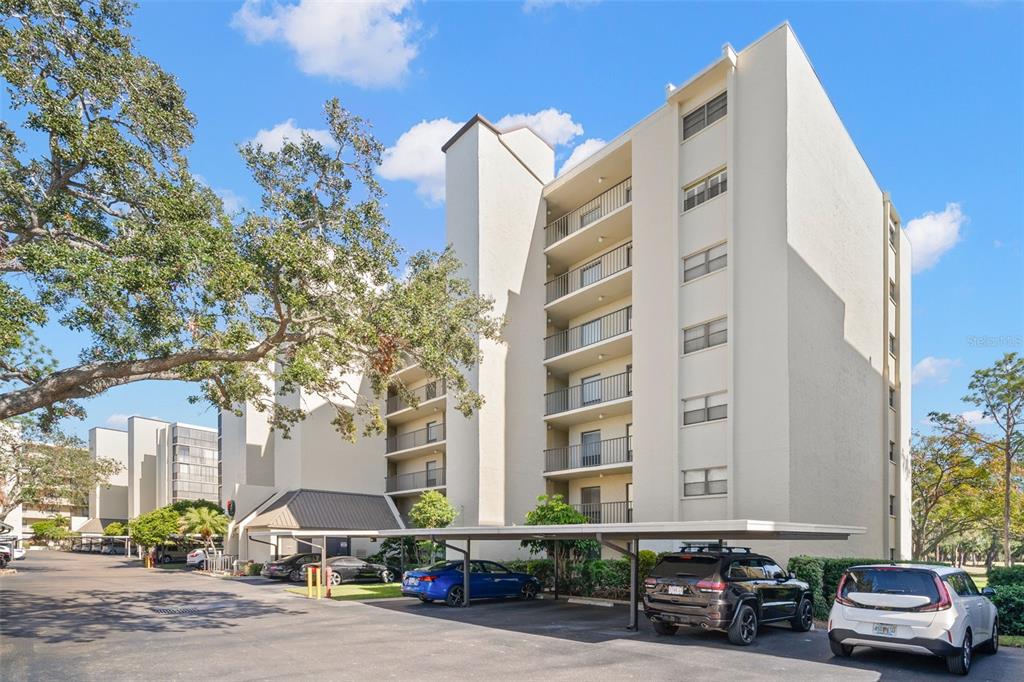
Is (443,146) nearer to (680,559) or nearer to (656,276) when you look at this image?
(656,276)

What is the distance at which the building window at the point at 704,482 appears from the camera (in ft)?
70.9

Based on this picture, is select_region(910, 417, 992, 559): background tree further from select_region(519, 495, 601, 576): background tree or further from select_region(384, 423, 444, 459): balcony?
select_region(384, 423, 444, 459): balcony

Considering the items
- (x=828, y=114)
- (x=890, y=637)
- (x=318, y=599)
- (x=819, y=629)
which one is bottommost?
(x=318, y=599)

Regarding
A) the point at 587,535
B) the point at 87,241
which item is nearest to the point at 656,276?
the point at 587,535

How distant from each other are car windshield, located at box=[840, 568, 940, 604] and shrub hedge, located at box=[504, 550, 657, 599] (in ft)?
30.4

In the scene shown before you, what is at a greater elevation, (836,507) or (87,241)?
(87,241)

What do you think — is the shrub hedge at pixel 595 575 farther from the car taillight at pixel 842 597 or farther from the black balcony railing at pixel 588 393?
the car taillight at pixel 842 597

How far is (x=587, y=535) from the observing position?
16141 mm

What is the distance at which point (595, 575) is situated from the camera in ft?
74.4

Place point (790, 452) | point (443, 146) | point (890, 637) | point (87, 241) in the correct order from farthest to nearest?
point (443, 146) → point (790, 452) → point (87, 241) → point (890, 637)

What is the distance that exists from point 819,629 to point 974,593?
175 inches

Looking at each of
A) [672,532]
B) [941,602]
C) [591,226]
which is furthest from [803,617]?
[591,226]

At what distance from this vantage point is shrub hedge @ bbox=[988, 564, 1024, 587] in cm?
1560

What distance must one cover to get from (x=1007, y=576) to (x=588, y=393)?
15.9m
